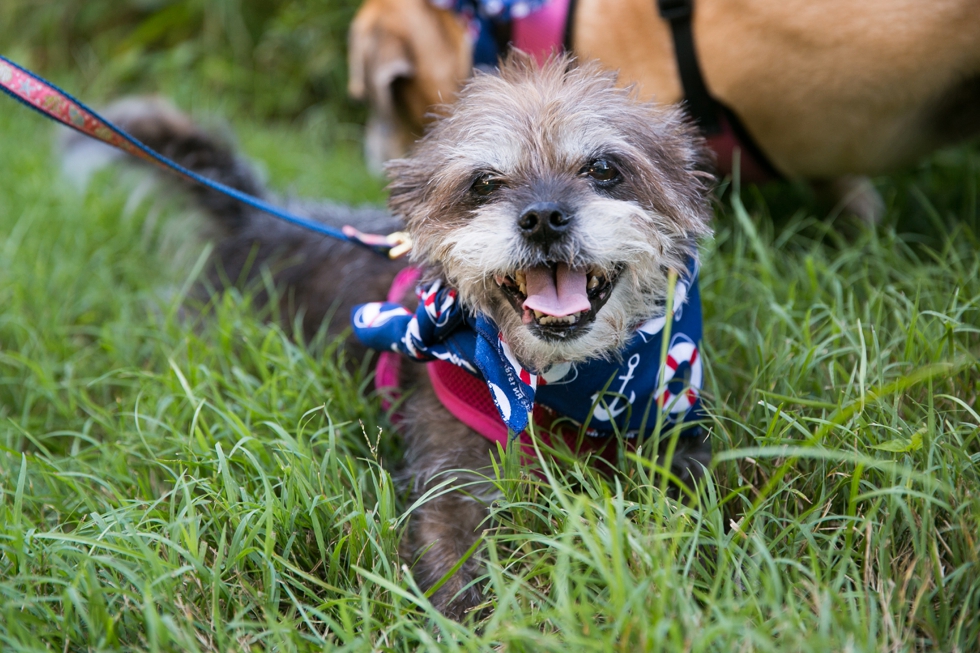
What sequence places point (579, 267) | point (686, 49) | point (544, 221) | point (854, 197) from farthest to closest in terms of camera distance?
point (854, 197) < point (686, 49) < point (579, 267) < point (544, 221)

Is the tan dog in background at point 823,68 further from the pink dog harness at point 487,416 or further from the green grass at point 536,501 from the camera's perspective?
the pink dog harness at point 487,416

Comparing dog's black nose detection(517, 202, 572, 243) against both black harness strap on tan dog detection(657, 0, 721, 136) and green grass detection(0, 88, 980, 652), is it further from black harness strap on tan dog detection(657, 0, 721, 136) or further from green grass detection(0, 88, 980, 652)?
black harness strap on tan dog detection(657, 0, 721, 136)

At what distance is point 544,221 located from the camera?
2021 mm

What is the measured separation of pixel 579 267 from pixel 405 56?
→ 272 centimetres

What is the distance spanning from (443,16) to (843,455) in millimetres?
3421

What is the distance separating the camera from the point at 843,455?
5.66 feet

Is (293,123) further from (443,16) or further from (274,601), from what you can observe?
(274,601)

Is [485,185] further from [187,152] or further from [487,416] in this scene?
[187,152]

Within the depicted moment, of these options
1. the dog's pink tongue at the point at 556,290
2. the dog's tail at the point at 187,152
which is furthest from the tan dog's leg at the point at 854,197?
the dog's tail at the point at 187,152

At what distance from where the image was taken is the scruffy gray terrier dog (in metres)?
2.08

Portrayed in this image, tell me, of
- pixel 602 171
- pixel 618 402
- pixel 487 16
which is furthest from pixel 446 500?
pixel 487 16

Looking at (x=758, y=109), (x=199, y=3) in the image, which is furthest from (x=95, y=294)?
(x=199, y=3)

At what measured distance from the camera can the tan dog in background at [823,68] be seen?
3.24 meters

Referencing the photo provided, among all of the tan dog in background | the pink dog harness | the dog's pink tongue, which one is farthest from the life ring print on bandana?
the tan dog in background
